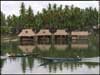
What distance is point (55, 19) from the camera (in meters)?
30.8

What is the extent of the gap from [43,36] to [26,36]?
1472mm

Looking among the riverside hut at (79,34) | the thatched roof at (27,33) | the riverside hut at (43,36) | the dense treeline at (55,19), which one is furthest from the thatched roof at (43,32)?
the riverside hut at (79,34)

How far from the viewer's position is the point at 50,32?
29359 millimetres

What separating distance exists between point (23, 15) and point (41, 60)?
56.8 ft

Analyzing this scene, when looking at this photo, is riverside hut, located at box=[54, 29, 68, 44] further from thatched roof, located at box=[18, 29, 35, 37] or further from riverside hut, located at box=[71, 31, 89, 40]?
thatched roof, located at box=[18, 29, 35, 37]

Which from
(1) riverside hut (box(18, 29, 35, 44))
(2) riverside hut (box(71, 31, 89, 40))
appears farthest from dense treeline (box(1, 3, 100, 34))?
(1) riverside hut (box(18, 29, 35, 44))

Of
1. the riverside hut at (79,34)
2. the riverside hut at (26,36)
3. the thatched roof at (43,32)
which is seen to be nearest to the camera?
the riverside hut at (26,36)

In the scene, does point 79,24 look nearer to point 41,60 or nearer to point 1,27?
point 1,27

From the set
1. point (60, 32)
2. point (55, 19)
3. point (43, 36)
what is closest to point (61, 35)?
point (60, 32)

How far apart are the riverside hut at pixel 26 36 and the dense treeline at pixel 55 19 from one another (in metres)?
2.08

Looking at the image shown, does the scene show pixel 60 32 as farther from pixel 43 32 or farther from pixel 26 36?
pixel 26 36

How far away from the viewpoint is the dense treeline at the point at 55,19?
100ft

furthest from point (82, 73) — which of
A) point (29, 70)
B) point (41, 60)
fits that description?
point (41, 60)

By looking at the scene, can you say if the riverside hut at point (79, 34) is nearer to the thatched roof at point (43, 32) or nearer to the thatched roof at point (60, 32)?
the thatched roof at point (60, 32)
